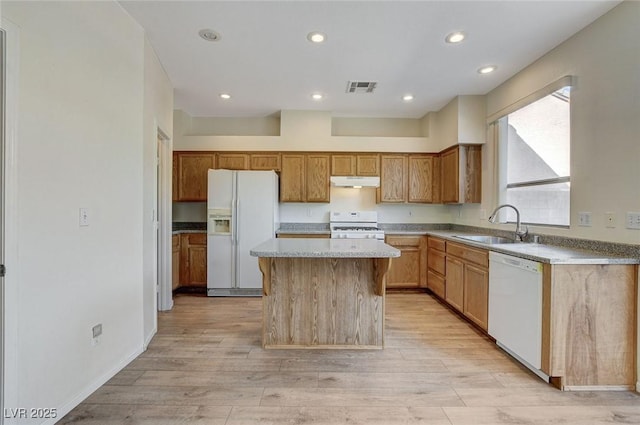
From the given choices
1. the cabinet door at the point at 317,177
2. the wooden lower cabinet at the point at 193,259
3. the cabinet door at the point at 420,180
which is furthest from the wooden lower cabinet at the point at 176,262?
the cabinet door at the point at 420,180

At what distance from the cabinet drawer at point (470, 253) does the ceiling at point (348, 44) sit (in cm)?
195

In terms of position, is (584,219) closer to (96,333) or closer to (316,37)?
(316,37)

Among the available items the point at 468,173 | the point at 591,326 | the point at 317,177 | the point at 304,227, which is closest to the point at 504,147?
the point at 468,173

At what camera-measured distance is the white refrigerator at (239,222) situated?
162 inches

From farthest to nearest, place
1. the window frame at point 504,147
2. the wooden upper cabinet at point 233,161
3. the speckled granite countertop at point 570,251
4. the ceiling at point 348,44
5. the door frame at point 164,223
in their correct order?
the wooden upper cabinet at point 233,161 < the door frame at point 164,223 < the window frame at point 504,147 < the ceiling at point 348,44 < the speckled granite countertop at point 570,251

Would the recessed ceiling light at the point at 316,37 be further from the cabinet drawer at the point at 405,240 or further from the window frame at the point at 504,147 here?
the cabinet drawer at the point at 405,240

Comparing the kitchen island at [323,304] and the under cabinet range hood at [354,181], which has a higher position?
the under cabinet range hood at [354,181]

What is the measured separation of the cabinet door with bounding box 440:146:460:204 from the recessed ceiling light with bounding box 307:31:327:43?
2.47m

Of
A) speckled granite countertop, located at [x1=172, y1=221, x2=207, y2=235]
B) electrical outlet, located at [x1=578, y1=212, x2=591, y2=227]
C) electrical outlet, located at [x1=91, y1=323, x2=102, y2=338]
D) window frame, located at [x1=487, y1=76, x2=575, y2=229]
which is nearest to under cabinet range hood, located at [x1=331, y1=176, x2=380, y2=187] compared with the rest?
window frame, located at [x1=487, y1=76, x2=575, y2=229]

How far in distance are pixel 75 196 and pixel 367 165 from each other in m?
3.67

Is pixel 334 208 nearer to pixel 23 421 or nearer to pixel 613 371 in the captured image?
pixel 613 371

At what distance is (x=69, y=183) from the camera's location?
182 centimetres

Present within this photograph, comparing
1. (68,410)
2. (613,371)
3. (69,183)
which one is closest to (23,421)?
(68,410)

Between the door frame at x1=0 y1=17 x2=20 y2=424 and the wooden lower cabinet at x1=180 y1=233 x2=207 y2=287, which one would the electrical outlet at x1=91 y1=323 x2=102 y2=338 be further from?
the wooden lower cabinet at x1=180 y1=233 x2=207 y2=287
